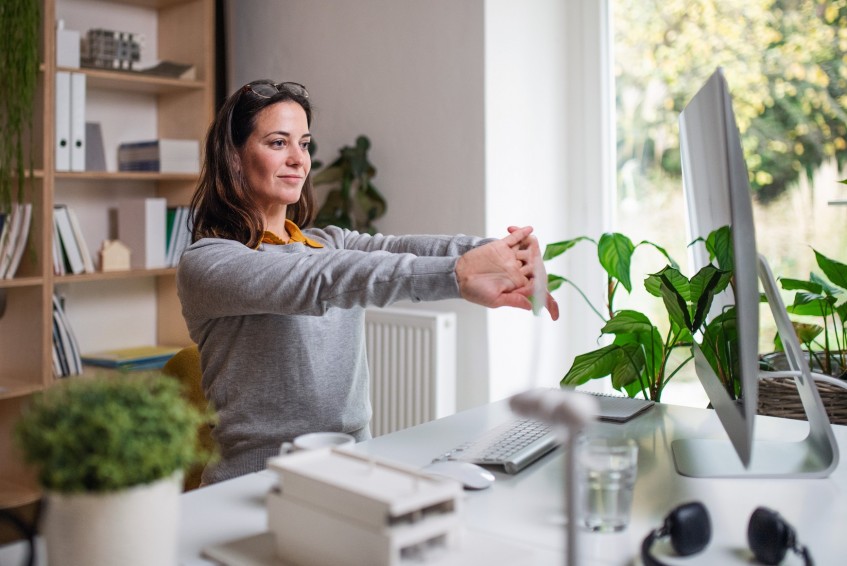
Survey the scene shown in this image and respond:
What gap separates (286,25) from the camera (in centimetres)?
342

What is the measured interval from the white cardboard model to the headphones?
25cm

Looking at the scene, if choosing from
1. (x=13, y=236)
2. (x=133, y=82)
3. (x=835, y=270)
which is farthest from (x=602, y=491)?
(x=133, y=82)

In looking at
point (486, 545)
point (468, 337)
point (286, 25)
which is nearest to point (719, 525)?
point (486, 545)

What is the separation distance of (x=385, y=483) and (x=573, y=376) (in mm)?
975

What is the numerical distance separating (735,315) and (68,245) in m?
2.46

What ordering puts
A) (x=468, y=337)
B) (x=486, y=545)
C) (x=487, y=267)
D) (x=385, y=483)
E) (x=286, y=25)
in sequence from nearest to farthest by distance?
(x=385, y=483), (x=486, y=545), (x=487, y=267), (x=468, y=337), (x=286, y=25)

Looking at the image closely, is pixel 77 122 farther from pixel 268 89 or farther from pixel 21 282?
pixel 268 89

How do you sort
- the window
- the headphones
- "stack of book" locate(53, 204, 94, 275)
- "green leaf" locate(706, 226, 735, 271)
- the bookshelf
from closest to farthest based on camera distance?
the headphones < "green leaf" locate(706, 226, 735, 271) < the window < the bookshelf < "stack of book" locate(53, 204, 94, 275)

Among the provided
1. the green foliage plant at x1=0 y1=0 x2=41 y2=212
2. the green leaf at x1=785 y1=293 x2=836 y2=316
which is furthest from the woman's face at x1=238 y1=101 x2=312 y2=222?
the green foliage plant at x1=0 y1=0 x2=41 y2=212

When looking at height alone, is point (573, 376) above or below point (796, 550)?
above

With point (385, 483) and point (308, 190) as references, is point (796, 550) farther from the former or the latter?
point (308, 190)

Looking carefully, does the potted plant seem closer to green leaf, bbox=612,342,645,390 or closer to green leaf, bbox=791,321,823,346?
green leaf, bbox=612,342,645,390

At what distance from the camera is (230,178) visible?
1.72 m

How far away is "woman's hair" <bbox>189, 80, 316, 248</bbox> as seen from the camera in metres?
1.70
